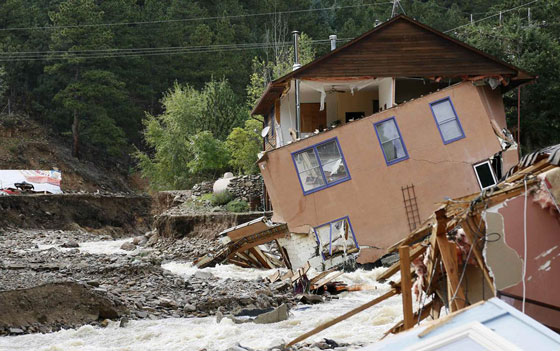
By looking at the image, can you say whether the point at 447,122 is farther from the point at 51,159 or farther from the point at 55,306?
the point at 51,159

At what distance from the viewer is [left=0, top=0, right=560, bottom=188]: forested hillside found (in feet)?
192

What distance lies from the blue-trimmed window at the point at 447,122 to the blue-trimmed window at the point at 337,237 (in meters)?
4.03

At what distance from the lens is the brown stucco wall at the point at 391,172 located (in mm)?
23688

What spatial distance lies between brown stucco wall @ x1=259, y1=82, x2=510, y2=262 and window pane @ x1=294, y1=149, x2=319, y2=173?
7.9 inches

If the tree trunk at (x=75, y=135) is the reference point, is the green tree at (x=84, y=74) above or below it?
above

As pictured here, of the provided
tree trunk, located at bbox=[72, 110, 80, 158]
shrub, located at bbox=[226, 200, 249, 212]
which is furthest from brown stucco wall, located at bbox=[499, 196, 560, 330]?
tree trunk, located at bbox=[72, 110, 80, 158]

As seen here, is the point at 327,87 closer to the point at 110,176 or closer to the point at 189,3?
the point at 110,176

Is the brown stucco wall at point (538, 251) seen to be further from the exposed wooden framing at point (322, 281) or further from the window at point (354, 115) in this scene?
the window at point (354, 115)

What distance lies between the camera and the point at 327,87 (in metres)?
29.8

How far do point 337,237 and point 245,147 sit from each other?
23792 millimetres

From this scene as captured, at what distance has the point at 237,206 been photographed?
36.2 m

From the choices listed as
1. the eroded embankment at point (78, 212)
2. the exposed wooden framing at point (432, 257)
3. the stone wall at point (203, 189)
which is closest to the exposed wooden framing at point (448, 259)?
the exposed wooden framing at point (432, 257)

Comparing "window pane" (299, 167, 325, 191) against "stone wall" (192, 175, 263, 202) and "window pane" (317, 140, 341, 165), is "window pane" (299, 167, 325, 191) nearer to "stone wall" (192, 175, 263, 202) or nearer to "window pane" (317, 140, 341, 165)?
"window pane" (317, 140, 341, 165)

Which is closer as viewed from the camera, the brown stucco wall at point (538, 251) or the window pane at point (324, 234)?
the brown stucco wall at point (538, 251)
